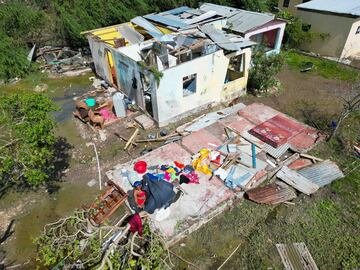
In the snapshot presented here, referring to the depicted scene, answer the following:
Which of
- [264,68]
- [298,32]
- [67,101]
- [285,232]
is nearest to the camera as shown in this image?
[285,232]

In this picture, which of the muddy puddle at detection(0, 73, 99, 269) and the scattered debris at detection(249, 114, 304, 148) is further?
the scattered debris at detection(249, 114, 304, 148)

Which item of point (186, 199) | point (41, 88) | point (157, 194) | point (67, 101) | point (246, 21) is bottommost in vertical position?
point (67, 101)

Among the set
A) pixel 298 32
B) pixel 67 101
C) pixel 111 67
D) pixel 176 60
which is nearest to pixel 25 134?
pixel 176 60

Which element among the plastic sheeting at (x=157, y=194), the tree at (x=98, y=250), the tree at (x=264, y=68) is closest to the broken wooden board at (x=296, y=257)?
the tree at (x=98, y=250)

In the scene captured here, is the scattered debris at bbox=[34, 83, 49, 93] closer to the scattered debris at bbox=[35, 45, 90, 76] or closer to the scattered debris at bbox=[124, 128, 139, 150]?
the scattered debris at bbox=[35, 45, 90, 76]

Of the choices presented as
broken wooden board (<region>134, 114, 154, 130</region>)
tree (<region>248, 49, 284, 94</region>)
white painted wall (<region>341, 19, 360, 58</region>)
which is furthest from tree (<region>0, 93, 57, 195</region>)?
white painted wall (<region>341, 19, 360, 58</region>)

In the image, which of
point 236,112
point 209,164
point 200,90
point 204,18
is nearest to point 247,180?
point 209,164

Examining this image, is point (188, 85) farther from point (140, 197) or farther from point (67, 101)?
point (140, 197)
